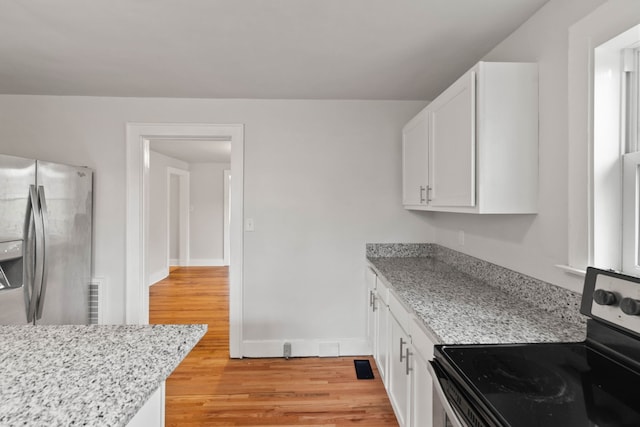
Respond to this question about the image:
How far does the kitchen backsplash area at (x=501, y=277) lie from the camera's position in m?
1.34

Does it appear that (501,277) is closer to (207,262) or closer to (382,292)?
(382,292)

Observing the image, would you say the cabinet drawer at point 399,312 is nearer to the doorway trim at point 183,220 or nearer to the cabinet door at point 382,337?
the cabinet door at point 382,337

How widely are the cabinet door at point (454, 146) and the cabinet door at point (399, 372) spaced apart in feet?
2.47

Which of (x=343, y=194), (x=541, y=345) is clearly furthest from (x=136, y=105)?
(x=541, y=345)

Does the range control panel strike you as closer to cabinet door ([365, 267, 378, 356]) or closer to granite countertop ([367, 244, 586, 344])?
granite countertop ([367, 244, 586, 344])

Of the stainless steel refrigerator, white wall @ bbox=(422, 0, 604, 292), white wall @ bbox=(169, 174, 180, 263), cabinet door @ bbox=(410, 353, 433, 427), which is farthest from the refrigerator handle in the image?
white wall @ bbox=(169, 174, 180, 263)

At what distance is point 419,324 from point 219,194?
6.04m

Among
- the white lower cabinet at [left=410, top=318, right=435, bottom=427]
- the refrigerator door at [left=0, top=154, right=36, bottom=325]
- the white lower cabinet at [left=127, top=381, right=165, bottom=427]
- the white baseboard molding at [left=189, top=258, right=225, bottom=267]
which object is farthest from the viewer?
the white baseboard molding at [left=189, top=258, right=225, bottom=267]

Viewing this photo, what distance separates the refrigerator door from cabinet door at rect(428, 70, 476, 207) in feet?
8.27

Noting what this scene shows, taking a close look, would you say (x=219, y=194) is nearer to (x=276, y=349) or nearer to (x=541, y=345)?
(x=276, y=349)

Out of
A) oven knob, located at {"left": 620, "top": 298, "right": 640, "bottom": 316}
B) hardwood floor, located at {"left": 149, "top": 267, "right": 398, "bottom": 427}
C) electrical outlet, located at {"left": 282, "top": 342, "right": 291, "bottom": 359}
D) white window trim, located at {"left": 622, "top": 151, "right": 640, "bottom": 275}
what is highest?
white window trim, located at {"left": 622, "top": 151, "right": 640, "bottom": 275}

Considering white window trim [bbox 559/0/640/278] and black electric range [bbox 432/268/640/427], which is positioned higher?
white window trim [bbox 559/0/640/278]

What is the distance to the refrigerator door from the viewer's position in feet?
6.20

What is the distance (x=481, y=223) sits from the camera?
6.73 feet
